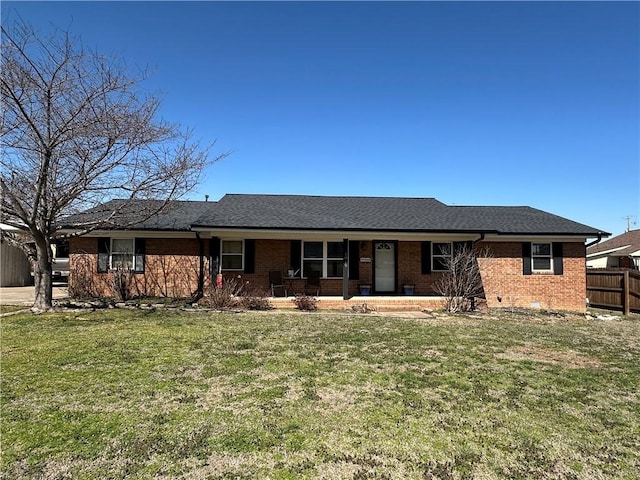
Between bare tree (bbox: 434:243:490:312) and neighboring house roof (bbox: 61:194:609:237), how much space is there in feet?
3.34

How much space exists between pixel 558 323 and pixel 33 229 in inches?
591

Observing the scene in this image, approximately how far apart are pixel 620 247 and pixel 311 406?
33.3 meters

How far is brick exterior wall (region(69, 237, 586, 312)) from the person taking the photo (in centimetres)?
1498

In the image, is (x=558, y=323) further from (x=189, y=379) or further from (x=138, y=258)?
(x=138, y=258)

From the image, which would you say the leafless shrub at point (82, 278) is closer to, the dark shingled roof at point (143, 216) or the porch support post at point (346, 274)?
the dark shingled roof at point (143, 216)

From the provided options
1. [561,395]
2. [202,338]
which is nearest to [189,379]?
[202,338]

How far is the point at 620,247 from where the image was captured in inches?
1153

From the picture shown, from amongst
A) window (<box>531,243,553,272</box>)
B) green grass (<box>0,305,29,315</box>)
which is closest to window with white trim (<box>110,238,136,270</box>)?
green grass (<box>0,305,29,315</box>)

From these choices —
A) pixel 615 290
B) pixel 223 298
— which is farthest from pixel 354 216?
pixel 615 290

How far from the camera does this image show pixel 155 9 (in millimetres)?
9641

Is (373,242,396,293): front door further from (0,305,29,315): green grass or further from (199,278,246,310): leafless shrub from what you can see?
(0,305,29,315): green grass

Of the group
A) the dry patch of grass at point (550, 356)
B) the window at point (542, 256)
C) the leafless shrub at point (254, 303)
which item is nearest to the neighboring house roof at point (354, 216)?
the window at point (542, 256)

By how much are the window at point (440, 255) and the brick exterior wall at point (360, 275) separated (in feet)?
0.95

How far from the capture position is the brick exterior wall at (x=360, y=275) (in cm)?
1498
